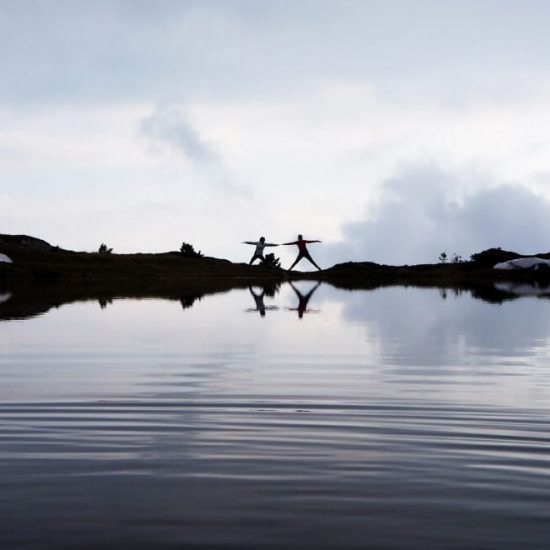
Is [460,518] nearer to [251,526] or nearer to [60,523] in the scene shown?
[251,526]

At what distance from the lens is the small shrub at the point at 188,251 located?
92062 millimetres

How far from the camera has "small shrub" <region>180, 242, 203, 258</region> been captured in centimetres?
9206

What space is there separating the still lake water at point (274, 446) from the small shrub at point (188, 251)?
241 feet

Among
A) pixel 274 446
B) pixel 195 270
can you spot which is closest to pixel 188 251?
pixel 195 270

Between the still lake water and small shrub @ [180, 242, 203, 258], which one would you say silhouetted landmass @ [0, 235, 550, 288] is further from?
the still lake water

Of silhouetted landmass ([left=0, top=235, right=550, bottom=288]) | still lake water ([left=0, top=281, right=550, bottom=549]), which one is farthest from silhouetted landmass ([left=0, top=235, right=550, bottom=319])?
still lake water ([left=0, top=281, right=550, bottom=549])

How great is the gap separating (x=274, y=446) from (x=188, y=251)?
8638 centimetres

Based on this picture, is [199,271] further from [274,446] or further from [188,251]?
[274,446]

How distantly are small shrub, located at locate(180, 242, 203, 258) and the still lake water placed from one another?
2887 inches

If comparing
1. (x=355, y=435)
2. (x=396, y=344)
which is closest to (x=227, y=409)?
(x=355, y=435)

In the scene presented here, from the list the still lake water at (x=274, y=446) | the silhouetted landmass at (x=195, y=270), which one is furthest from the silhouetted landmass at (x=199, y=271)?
the still lake water at (x=274, y=446)

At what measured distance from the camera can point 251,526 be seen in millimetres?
5766

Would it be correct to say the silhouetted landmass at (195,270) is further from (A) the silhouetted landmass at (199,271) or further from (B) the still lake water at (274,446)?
(B) the still lake water at (274,446)

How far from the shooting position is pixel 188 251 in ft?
309
